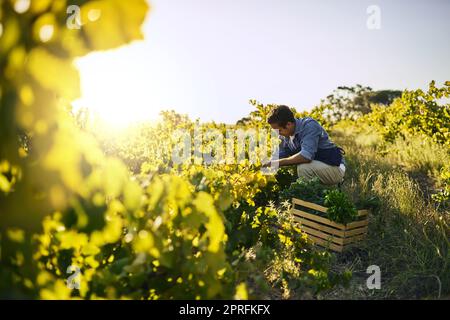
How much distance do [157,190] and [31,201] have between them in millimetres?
412

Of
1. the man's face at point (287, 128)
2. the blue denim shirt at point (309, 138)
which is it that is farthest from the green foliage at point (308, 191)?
the man's face at point (287, 128)

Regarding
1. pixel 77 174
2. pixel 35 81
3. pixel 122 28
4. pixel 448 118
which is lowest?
pixel 448 118

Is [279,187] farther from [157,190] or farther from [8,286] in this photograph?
[8,286]

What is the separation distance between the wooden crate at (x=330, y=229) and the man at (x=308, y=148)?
91 cm

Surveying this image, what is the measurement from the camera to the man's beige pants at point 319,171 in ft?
15.2

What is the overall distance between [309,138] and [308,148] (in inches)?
4.9

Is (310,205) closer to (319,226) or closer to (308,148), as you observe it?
(319,226)

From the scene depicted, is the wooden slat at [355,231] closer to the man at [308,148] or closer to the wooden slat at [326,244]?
the wooden slat at [326,244]

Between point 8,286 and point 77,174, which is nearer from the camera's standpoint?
point 77,174

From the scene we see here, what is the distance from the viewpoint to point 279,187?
476 cm

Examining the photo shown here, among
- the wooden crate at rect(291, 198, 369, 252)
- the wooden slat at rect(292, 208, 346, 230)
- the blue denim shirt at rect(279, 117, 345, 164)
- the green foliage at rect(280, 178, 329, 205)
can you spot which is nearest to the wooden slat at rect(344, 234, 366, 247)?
the wooden crate at rect(291, 198, 369, 252)

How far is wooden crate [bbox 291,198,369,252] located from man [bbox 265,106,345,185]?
91cm

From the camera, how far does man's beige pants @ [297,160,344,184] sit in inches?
182
